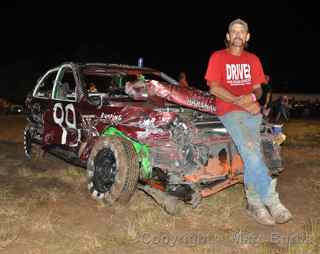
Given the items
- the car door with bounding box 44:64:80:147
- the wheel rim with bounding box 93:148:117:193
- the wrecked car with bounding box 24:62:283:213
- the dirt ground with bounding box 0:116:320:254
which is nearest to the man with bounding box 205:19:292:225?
the dirt ground with bounding box 0:116:320:254

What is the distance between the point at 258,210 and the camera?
17.1ft

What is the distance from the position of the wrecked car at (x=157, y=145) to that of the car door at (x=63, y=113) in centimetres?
6

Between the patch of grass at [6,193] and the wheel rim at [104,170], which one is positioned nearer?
the wheel rim at [104,170]

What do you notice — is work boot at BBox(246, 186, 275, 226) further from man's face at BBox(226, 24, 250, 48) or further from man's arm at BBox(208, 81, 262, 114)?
man's face at BBox(226, 24, 250, 48)

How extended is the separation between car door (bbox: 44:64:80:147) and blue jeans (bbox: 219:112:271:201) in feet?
8.01

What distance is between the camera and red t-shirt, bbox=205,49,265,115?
5184 millimetres

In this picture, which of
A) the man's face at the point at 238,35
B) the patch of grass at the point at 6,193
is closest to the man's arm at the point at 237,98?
the man's face at the point at 238,35

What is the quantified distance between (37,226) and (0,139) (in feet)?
25.7

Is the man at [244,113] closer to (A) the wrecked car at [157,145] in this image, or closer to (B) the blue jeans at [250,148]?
(B) the blue jeans at [250,148]

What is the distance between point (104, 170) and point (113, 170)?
0.17 m

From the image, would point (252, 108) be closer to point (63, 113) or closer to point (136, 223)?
point (136, 223)

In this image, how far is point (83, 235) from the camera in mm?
4785

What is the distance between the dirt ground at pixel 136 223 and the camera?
4496 millimetres

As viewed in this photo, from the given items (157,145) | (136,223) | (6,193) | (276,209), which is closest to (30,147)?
(6,193)
